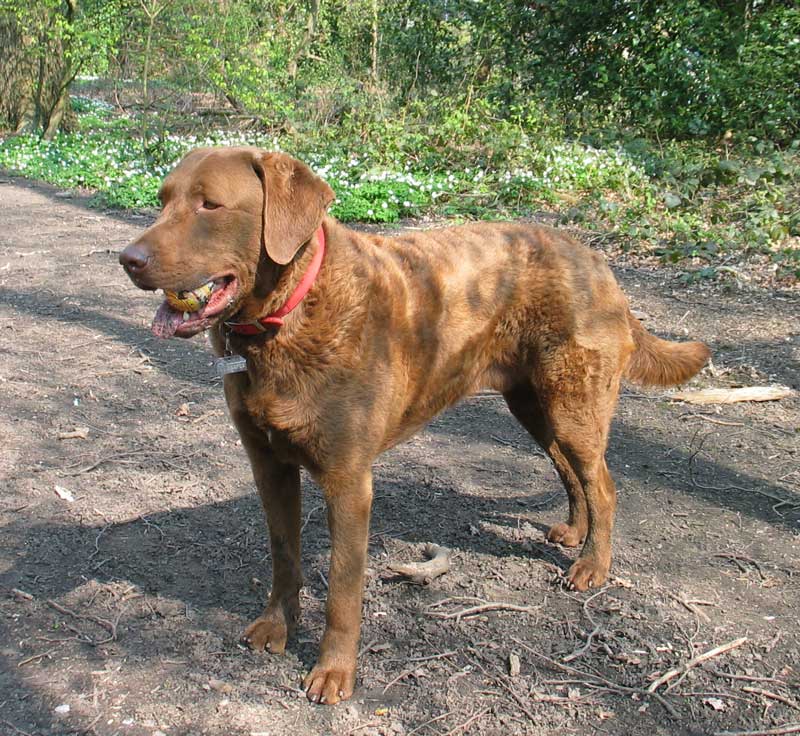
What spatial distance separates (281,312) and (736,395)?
Result: 11.7 feet

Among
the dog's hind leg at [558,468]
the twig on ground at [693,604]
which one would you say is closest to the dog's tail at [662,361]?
the dog's hind leg at [558,468]

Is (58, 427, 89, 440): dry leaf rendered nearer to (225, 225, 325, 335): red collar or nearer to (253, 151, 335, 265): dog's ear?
(225, 225, 325, 335): red collar

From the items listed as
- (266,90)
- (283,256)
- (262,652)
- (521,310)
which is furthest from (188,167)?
(266,90)

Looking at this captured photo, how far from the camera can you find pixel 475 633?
3.28 m

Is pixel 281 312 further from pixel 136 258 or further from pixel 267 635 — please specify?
pixel 267 635

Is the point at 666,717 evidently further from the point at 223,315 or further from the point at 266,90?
the point at 266,90

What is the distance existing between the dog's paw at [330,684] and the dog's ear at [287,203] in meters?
1.37

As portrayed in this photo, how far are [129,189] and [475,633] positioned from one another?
32.6 feet

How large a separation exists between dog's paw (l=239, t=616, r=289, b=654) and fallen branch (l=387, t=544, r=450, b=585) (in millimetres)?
572

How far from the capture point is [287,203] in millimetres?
2777

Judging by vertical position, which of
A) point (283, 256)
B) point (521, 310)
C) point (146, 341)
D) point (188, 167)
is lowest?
point (146, 341)

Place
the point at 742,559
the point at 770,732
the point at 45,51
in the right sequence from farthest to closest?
the point at 45,51 < the point at 742,559 < the point at 770,732

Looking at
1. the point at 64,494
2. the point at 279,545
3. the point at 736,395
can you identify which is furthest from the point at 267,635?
the point at 736,395

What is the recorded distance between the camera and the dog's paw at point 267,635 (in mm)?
3178
